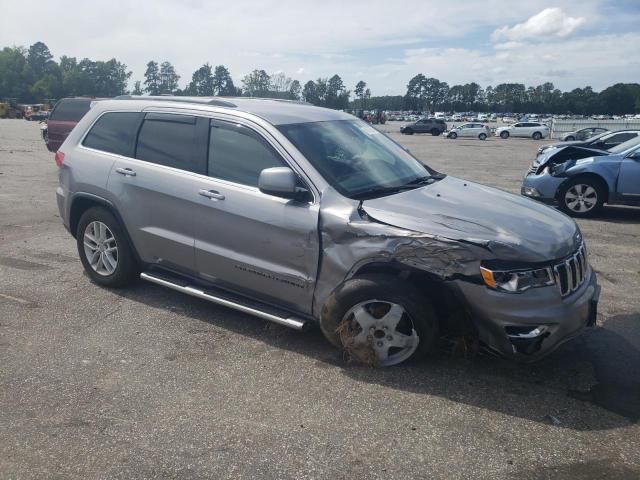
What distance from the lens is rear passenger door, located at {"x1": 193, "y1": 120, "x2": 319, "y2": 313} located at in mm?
4137

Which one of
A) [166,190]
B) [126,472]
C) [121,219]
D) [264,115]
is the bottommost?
[126,472]

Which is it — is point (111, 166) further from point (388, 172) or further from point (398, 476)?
point (398, 476)

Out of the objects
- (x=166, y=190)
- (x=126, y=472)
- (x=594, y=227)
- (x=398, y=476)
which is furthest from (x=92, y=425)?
(x=594, y=227)

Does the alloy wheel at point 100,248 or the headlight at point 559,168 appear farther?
the headlight at point 559,168

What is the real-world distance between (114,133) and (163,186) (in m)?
0.98

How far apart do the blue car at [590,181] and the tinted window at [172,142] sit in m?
7.04

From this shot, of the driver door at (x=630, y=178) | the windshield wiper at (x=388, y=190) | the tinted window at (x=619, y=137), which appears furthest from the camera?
the tinted window at (x=619, y=137)

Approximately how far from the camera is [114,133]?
537cm

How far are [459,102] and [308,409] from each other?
152340mm

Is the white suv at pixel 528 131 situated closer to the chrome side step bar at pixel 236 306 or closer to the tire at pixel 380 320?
the chrome side step bar at pixel 236 306

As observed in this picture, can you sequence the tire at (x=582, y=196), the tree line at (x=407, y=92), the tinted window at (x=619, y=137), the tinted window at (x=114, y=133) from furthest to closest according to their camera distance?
the tree line at (x=407, y=92)
the tinted window at (x=619, y=137)
the tire at (x=582, y=196)
the tinted window at (x=114, y=133)

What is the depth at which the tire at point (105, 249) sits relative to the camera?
17.3 feet

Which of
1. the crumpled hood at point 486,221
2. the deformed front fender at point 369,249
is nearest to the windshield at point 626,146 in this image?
the crumpled hood at point 486,221

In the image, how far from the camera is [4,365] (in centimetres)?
406
